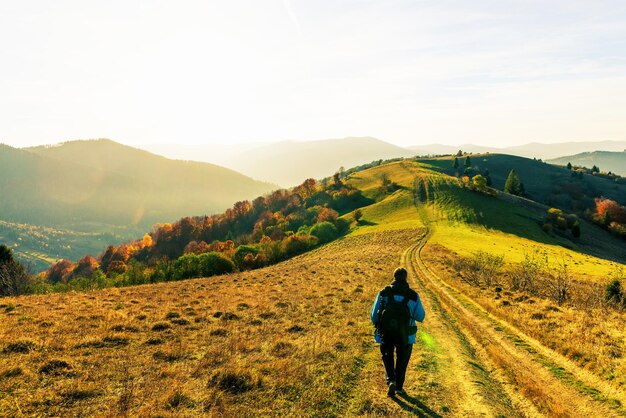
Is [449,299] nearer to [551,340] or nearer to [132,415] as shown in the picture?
[551,340]

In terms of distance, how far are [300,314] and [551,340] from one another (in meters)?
12.1

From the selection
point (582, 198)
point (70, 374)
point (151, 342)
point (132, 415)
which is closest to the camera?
point (132, 415)

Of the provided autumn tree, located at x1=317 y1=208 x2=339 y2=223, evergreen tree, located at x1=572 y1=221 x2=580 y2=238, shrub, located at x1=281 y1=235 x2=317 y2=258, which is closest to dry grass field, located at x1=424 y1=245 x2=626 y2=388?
shrub, located at x1=281 y1=235 x2=317 y2=258

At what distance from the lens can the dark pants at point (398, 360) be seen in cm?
971

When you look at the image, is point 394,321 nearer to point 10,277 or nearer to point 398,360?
point 398,360

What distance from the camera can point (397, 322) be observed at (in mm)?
9492

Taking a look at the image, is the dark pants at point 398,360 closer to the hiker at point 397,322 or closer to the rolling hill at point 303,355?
the hiker at point 397,322

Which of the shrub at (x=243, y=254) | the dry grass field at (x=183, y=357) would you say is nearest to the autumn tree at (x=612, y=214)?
the shrub at (x=243, y=254)

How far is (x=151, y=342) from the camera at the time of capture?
1406 centimetres

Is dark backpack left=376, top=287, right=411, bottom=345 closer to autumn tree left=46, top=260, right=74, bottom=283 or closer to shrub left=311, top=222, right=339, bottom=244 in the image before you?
shrub left=311, top=222, right=339, bottom=244

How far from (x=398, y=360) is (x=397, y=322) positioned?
4.08ft

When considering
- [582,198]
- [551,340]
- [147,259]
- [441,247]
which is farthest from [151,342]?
[582,198]

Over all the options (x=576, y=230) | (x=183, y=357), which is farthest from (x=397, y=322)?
(x=576, y=230)

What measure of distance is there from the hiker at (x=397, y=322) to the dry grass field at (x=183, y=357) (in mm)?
1275
